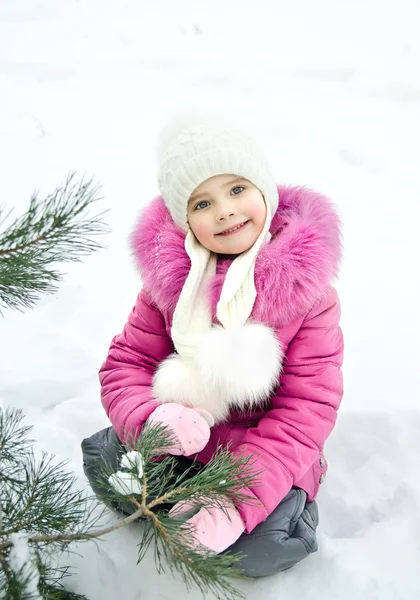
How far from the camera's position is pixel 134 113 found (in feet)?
10.9

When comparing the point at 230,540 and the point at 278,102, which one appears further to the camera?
the point at 278,102

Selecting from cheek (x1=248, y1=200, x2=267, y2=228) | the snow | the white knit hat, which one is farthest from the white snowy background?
the snow

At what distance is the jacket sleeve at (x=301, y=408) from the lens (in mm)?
1268

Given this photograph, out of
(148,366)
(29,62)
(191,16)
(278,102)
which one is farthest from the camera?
(191,16)

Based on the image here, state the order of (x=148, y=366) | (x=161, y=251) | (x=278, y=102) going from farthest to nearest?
(x=278, y=102) < (x=148, y=366) < (x=161, y=251)

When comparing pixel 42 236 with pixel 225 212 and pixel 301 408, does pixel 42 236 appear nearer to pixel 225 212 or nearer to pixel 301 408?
pixel 225 212

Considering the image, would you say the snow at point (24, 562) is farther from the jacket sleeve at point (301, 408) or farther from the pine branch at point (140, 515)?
the jacket sleeve at point (301, 408)

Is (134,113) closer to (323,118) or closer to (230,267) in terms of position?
(323,118)

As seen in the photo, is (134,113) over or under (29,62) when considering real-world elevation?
under

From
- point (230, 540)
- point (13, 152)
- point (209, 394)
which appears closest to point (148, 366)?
point (209, 394)

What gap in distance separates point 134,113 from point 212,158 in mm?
2171

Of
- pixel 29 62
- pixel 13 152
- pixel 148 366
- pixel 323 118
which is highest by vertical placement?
pixel 29 62

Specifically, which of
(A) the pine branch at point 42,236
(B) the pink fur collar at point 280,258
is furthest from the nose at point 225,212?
(A) the pine branch at point 42,236

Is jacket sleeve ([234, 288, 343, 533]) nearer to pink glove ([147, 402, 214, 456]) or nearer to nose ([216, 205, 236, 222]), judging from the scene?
pink glove ([147, 402, 214, 456])
